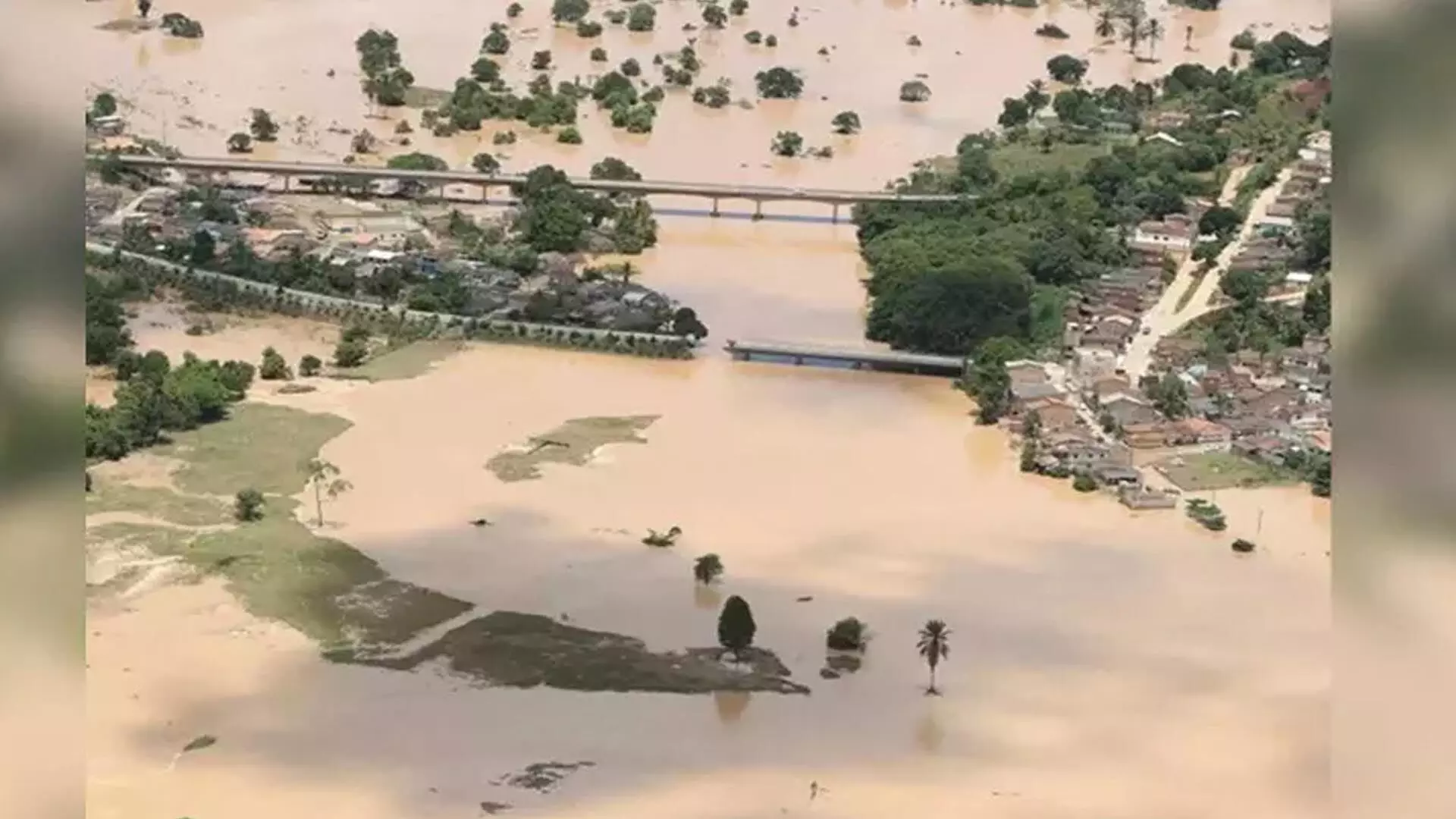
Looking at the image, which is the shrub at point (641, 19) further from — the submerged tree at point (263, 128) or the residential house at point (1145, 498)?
the residential house at point (1145, 498)

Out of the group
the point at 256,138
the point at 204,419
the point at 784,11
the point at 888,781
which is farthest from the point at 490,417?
the point at 784,11

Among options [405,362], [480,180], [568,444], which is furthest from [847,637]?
[480,180]

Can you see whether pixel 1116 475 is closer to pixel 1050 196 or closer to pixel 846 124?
pixel 1050 196

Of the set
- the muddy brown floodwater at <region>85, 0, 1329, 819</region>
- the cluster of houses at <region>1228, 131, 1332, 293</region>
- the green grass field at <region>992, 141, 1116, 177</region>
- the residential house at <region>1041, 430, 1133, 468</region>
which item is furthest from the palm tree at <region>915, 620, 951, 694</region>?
the green grass field at <region>992, 141, 1116, 177</region>

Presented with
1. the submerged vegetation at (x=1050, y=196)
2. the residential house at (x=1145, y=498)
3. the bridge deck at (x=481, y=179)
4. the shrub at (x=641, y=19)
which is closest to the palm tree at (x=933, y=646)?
the residential house at (x=1145, y=498)

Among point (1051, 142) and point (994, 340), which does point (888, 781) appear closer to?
point (994, 340)

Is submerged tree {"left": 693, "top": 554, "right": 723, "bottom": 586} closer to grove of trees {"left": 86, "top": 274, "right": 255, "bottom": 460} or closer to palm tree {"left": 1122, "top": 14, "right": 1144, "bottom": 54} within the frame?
grove of trees {"left": 86, "top": 274, "right": 255, "bottom": 460}
